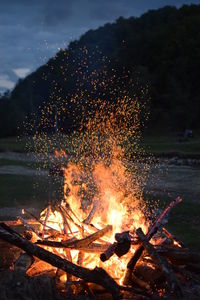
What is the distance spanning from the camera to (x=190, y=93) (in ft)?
141

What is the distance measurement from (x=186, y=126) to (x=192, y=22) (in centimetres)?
1954

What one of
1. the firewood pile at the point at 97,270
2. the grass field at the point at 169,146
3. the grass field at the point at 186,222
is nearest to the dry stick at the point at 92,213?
the firewood pile at the point at 97,270

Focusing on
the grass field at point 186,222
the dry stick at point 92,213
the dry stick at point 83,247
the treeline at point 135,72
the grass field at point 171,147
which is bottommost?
the grass field at point 186,222

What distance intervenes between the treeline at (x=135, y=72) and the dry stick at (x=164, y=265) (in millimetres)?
26657

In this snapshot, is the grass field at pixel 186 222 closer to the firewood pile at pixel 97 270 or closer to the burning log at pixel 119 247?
the firewood pile at pixel 97 270

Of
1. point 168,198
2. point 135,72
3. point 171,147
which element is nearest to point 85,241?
point 168,198

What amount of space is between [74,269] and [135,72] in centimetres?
3882

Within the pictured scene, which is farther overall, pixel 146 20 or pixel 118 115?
pixel 146 20

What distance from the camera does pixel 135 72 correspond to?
41844 mm

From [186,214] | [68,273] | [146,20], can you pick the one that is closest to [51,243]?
[68,273]

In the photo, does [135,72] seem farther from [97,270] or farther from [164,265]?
[97,270]

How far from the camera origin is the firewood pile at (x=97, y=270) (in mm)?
4324

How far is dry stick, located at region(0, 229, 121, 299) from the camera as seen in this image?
14.4 ft

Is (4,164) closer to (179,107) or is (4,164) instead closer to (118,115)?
(118,115)
